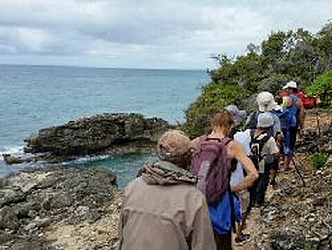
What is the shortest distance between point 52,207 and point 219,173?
10.7 metres

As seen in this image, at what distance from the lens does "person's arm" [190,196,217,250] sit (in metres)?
3.44

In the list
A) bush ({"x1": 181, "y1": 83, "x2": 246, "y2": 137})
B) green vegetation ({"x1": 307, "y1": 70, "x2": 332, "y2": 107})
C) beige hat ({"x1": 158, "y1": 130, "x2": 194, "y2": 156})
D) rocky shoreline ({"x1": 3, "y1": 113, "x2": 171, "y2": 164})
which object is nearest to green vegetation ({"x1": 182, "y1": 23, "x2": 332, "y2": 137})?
bush ({"x1": 181, "y1": 83, "x2": 246, "y2": 137})

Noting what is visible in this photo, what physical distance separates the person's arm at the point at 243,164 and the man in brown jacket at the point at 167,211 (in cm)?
143

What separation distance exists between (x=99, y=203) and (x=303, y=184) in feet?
21.3

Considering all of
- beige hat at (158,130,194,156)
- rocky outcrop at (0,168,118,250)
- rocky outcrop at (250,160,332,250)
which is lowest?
rocky outcrop at (0,168,118,250)

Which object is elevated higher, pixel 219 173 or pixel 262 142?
pixel 219 173

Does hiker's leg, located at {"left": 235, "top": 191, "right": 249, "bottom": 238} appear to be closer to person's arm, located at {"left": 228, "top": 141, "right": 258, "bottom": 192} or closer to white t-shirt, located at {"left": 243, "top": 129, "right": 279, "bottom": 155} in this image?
white t-shirt, located at {"left": 243, "top": 129, "right": 279, "bottom": 155}

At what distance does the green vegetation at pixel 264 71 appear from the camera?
1894cm

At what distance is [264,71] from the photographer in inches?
854

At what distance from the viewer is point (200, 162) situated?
15.4 ft


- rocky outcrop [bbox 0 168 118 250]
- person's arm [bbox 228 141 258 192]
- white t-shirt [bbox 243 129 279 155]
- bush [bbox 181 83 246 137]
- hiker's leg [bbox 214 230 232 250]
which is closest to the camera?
hiker's leg [bbox 214 230 232 250]

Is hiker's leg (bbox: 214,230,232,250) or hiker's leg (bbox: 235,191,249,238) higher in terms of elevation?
hiker's leg (bbox: 214,230,232,250)

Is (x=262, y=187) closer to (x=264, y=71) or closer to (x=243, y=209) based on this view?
(x=243, y=209)

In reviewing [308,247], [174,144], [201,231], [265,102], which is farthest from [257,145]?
[201,231]
